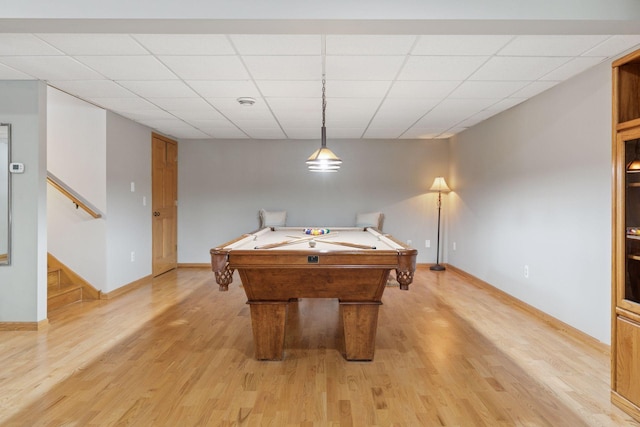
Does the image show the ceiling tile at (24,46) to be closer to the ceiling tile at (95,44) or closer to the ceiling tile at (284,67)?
the ceiling tile at (95,44)

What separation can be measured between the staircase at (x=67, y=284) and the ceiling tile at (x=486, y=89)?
14.7 feet

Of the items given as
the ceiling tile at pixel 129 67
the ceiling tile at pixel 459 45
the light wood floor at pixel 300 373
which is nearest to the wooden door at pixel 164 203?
the light wood floor at pixel 300 373

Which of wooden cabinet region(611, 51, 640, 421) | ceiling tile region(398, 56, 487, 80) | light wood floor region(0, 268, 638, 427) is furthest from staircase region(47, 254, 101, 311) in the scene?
wooden cabinet region(611, 51, 640, 421)

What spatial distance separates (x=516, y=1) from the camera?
2105 mm

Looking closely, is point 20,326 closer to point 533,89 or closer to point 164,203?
point 164,203

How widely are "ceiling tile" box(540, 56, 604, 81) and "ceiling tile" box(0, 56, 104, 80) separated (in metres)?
3.75

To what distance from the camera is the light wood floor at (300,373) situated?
217 centimetres

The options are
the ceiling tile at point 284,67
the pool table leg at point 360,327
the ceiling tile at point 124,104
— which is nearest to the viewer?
the pool table leg at point 360,327

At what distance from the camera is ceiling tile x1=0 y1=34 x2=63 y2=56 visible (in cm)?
266

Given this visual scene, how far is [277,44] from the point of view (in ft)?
9.04

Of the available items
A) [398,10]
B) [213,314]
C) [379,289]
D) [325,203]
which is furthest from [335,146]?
[398,10]

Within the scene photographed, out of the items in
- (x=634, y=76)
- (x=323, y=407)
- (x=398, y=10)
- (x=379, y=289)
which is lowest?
(x=323, y=407)

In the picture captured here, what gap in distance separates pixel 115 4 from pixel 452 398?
9.20 ft

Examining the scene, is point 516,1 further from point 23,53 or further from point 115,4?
point 23,53
